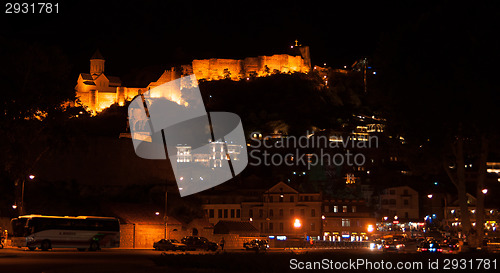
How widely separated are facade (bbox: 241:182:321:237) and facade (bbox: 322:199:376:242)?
12.0 feet

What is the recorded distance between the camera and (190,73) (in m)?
150

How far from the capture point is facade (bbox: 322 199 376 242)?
84000mm

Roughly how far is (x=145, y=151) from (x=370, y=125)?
82.2 m

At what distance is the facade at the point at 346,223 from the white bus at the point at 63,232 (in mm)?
43227

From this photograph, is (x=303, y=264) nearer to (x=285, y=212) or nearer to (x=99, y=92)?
(x=285, y=212)

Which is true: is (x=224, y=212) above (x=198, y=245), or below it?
above

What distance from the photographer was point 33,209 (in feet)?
205

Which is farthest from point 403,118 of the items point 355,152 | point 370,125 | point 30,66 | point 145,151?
point 370,125

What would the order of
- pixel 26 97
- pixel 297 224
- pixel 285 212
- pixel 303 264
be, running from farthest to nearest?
pixel 285 212 → pixel 297 224 → pixel 26 97 → pixel 303 264

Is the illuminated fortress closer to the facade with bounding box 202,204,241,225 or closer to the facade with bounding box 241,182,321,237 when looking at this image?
the facade with bounding box 202,204,241,225

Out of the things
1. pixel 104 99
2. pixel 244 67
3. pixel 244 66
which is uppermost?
pixel 244 66

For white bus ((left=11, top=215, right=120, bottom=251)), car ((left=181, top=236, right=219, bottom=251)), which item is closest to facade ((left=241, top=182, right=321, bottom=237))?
car ((left=181, top=236, right=219, bottom=251))

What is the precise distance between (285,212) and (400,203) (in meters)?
29.7

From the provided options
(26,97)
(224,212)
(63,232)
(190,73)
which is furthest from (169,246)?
(190,73)
